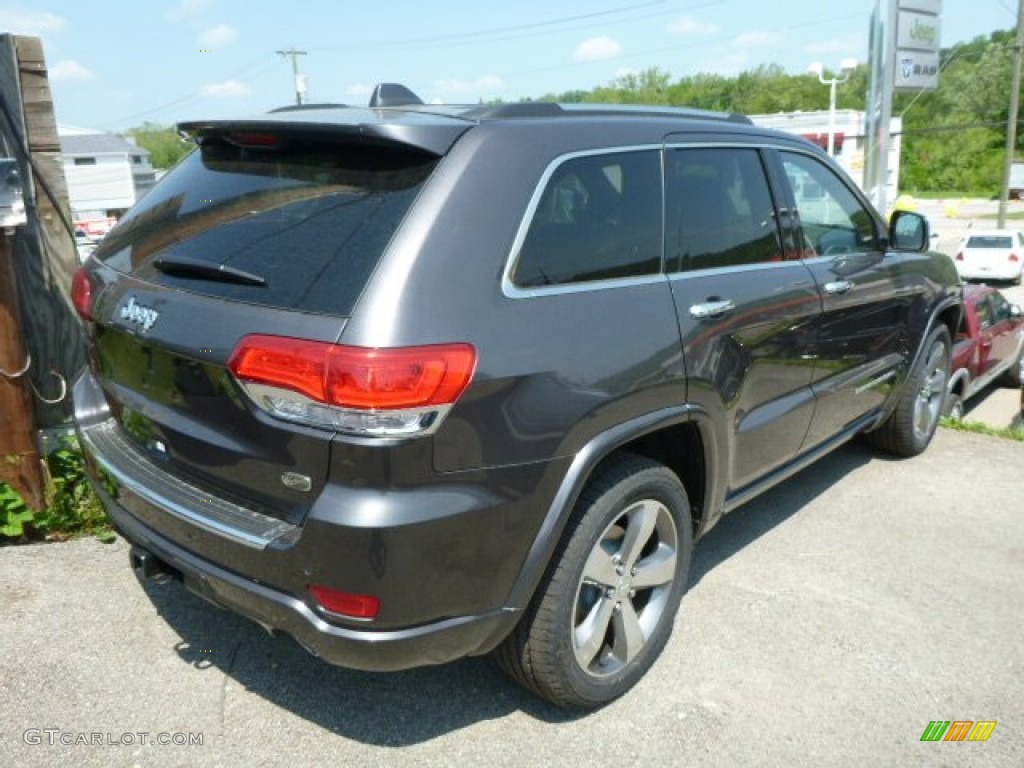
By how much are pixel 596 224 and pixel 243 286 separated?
3.49 ft

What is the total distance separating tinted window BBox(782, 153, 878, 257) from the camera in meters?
3.79

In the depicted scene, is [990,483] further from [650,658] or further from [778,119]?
[778,119]

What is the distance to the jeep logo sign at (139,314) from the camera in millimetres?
2453

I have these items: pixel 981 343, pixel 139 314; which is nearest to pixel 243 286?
pixel 139 314

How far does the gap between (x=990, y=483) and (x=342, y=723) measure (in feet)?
13.1

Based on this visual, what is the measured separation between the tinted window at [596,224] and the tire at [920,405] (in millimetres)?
2710

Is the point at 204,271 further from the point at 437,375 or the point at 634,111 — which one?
the point at 634,111

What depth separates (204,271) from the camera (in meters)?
2.40

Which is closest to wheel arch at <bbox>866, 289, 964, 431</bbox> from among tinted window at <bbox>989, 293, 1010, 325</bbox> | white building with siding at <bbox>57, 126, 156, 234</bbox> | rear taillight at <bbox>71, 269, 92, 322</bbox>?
tinted window at <bbox>989, 293, 1010, 325</bbox>

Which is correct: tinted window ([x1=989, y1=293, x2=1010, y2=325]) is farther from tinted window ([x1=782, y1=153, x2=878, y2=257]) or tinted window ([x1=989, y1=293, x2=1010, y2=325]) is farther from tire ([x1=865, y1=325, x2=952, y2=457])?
tinted window ([x1=782, y1=153, x2=878, y2=257])

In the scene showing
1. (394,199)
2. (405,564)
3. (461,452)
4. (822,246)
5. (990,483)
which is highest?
(394,199)

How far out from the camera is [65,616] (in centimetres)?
325

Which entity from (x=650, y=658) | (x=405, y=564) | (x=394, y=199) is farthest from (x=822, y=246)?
(x=405, y=564)

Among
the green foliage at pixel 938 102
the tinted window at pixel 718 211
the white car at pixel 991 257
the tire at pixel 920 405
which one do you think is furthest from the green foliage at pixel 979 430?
the green foliage at pixel 938 102
